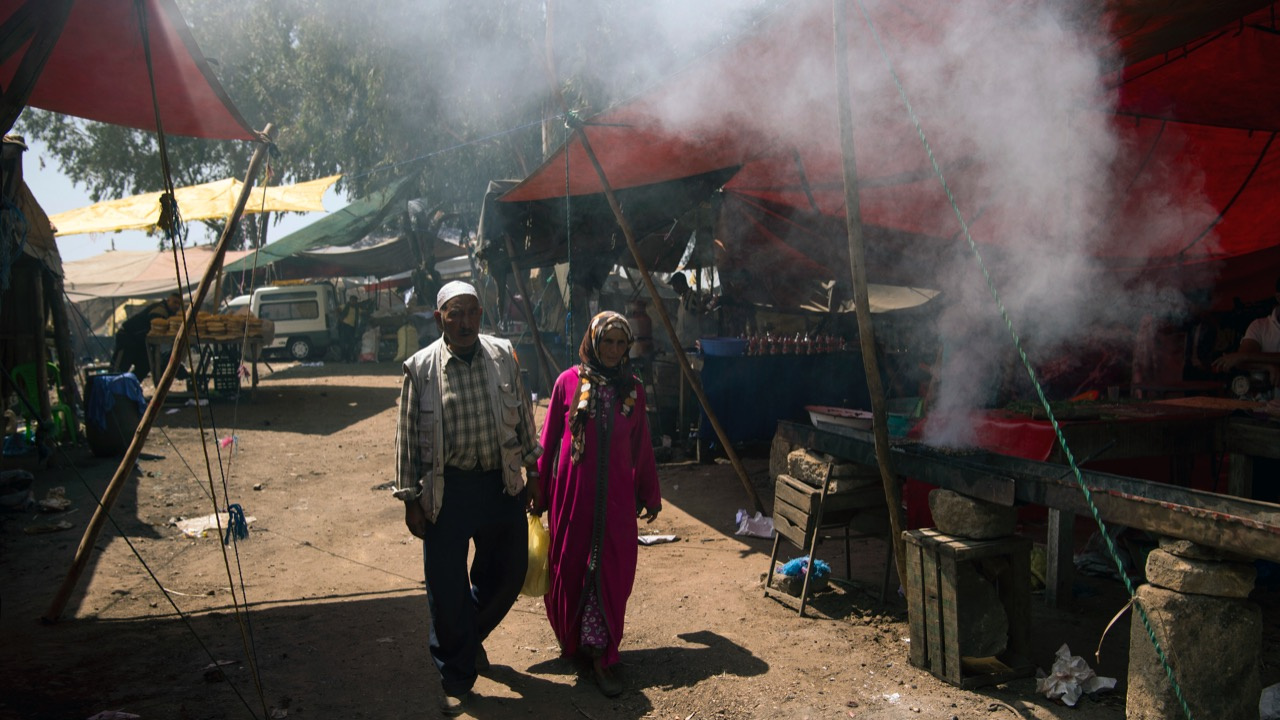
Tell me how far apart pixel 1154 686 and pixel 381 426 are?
10028 mm

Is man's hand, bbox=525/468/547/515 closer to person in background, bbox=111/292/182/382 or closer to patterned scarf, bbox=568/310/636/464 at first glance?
patterned scarf, bbox=568/310/636/464

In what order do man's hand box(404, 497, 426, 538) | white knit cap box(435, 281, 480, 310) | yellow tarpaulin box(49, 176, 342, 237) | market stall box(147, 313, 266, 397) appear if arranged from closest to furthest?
man's hand box(404, 497, 426, 538) < white knit cap box(435, 281, 480, 310) < market stall box(147, 313, 266, 397) < yellow tarpaulin box(49, 176, 342, 237)

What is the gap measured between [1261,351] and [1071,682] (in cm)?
432

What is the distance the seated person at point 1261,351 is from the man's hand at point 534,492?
541cm

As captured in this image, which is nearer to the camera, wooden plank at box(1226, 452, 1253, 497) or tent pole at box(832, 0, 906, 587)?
tent pole at box(832, 0, 906, 587)

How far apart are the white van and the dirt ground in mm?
14349

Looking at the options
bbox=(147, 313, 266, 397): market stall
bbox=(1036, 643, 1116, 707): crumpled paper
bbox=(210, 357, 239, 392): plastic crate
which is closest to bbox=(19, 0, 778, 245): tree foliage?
bbox=(147, 313, 266, 397): market stall

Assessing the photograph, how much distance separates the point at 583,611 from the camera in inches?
141

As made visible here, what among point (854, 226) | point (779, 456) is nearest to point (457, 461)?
point (854, 226)

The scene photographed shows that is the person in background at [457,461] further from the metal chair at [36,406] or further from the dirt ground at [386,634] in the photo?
the metal chair at [36,406]

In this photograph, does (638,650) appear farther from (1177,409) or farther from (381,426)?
(381,426)

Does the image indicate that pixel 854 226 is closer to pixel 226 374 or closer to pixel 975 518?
pixel 975 518

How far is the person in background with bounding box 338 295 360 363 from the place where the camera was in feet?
69.9

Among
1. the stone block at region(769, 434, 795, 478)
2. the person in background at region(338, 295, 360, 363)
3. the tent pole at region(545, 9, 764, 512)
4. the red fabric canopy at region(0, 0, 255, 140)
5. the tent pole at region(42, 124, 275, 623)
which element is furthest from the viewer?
the person in background at region(338, 295, 360, 363)
